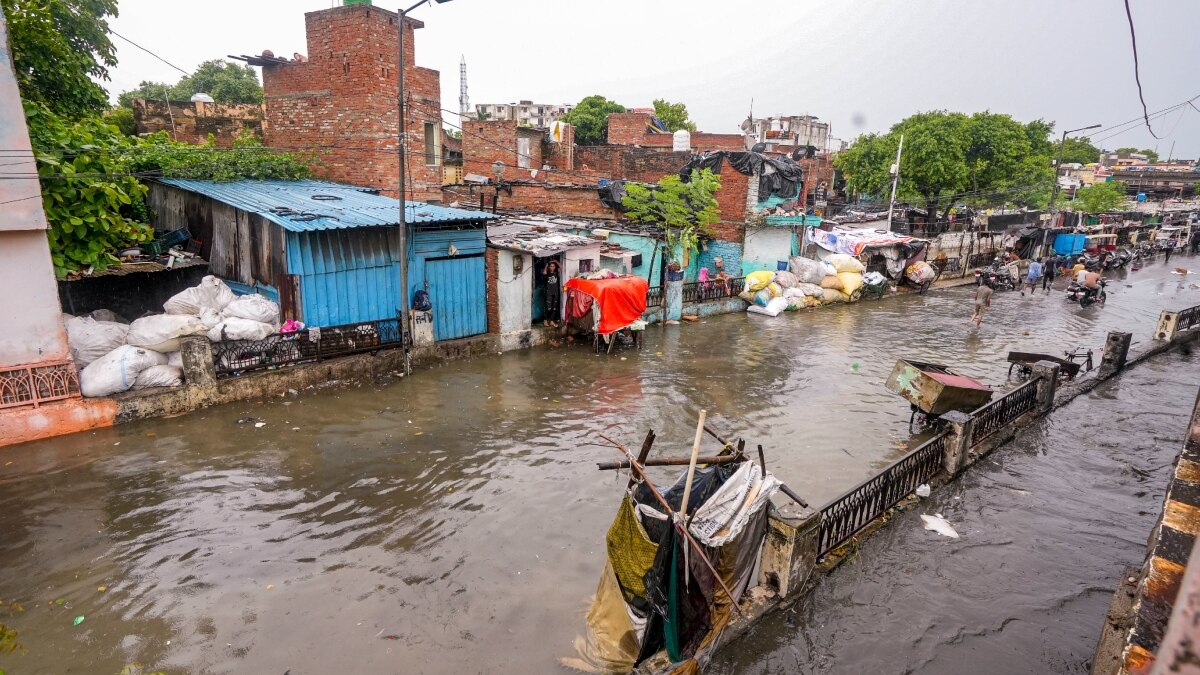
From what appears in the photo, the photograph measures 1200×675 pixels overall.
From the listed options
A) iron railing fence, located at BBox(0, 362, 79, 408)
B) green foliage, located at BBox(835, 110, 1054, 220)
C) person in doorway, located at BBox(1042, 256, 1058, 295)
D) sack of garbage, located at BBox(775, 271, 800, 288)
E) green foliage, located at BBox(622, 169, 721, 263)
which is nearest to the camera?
iron railing fence, located at BBox(0, 362, 79, 408)

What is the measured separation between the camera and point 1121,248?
4069 cm

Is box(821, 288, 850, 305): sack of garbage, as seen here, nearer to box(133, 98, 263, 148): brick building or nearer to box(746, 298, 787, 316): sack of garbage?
box(746, 298, 787, 316): sack of garbage

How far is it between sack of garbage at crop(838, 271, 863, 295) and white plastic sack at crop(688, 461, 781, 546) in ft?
64.9

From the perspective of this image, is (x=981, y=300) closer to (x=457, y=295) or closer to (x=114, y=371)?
(x=457, y=295)

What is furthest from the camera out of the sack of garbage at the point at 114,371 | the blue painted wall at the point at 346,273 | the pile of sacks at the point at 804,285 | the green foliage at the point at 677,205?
the pile of sacks at the point at 804,285

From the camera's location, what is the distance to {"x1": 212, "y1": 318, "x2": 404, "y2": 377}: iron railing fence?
1159 centimetres

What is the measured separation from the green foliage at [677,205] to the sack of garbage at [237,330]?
12559 millimetres

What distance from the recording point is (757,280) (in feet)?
71.9

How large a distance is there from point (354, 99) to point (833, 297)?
17.3 metres

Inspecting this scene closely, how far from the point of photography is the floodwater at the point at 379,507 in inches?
240

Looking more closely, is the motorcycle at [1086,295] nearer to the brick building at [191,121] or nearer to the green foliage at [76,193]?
the green foliage at [76,193]

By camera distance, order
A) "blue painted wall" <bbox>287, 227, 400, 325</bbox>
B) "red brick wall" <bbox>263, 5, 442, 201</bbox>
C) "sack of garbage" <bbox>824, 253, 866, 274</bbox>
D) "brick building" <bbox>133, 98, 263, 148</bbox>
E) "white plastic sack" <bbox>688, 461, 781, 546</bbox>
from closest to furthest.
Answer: "white plastic sack" <bbox>688, 461, 781, 546</bbox> < "blue painted wall" <bbox>287, 227, 400, 325</bbox> < "red brick wall" <bbox>263, 5, 442, 201</bbox> < "brick building" <bbox>133, 98, 263, 148</bbox> < "sack of garbage" <bbox>824, 253, 866, 274</bbox>

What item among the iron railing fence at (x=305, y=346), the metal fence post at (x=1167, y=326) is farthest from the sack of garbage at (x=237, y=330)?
the metal fence post at (x=1167, y=326)

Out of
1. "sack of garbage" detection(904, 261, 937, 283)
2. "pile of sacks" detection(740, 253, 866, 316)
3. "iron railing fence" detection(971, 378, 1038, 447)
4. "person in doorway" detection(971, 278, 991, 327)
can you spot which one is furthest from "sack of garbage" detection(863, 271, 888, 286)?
"iron railing fence" detection(971, 378, 1038, 447)
